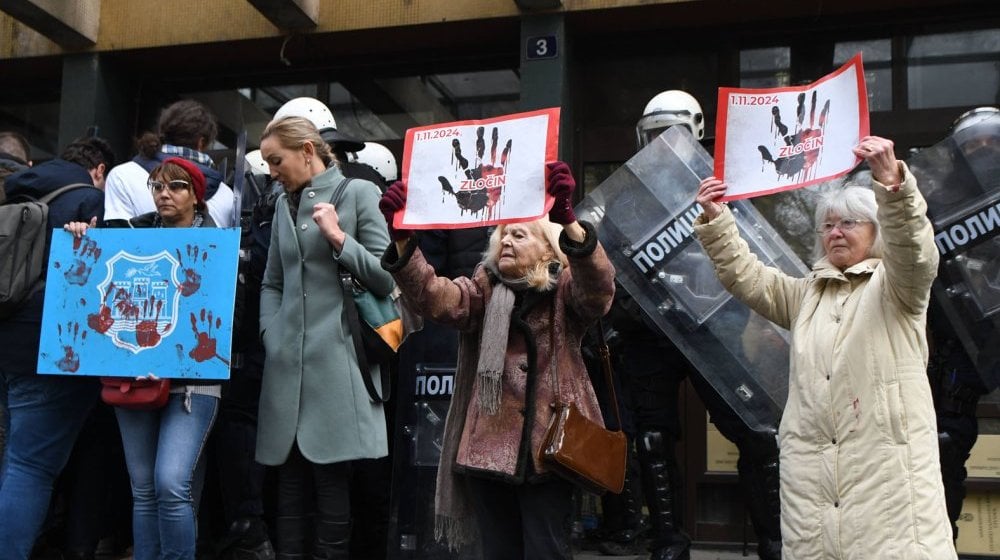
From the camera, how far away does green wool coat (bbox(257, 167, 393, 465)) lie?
12.5ft

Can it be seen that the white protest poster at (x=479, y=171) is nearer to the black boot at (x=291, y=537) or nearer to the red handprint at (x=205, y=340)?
the red handprint at (x=205, y=340)

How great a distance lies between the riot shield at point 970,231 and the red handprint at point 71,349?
3.23m

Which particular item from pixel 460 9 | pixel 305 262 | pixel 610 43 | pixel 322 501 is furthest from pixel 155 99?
pixel 322 501

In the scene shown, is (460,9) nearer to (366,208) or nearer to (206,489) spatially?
(366,208)

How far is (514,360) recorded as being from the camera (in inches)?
133

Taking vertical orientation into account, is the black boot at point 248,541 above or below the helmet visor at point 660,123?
below

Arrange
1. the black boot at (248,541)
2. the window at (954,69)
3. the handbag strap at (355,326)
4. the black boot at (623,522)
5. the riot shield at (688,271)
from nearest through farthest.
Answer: the handbag strap at (355,326) → the riot shield at (688,271) → the black boot at (248,541) → the black boot at (623,522) → the window at (954,69)

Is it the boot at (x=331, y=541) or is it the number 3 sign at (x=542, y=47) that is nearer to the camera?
the boot at (x=331, y=541)

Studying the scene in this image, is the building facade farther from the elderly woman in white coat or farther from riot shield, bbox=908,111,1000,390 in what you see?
the elderly woman in white coat

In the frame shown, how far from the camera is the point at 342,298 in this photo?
3898 millimetres

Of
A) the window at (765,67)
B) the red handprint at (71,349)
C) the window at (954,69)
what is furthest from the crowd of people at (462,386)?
the window at (954,69)

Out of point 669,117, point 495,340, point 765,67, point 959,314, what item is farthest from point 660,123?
point 495,340

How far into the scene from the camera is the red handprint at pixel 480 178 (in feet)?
10.8

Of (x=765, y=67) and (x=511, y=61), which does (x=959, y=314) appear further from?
(x=511, y=61)
